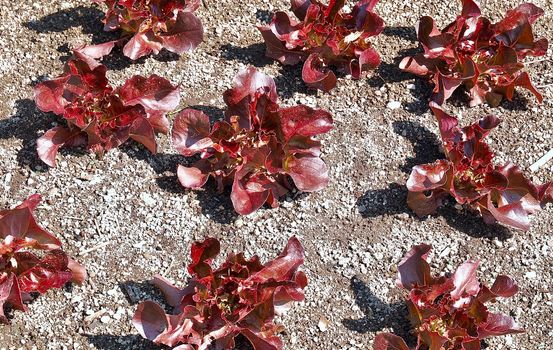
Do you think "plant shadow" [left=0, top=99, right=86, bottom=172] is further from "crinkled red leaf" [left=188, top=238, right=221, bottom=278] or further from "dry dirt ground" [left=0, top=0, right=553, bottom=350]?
"crinkled red leaf" [left=188, top=238, right=221, bottom=278]

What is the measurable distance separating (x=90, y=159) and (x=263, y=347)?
119cm

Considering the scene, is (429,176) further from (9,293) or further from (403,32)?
(9,293)

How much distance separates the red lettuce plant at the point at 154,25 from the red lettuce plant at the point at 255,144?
0.49 m

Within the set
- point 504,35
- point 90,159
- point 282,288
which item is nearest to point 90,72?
point 90,159

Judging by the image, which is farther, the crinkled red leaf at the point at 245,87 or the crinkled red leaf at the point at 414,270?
the crinkled red leaf at the point at 245,87

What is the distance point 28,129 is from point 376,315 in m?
1.75

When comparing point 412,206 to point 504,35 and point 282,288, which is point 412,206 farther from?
point 504,35

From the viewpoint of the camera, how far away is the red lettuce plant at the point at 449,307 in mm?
3271

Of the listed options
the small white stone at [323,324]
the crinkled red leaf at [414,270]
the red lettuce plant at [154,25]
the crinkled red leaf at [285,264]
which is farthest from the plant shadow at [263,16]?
the small white stone at [323,324]

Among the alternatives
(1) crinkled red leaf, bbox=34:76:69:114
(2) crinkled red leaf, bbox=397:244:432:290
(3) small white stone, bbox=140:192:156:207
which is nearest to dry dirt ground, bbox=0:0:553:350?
(3) small white stone, bbox=140:192:156:207

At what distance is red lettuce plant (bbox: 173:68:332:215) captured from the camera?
3.58 meters

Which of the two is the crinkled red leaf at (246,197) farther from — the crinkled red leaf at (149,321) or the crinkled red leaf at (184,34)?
the crinkled red leaf at (184,34)

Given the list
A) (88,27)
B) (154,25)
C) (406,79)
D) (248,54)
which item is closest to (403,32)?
(406,79)

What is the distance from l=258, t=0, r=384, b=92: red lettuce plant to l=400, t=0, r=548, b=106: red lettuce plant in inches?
9.1
